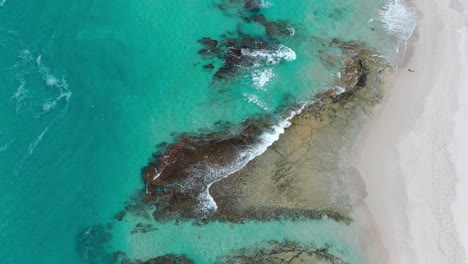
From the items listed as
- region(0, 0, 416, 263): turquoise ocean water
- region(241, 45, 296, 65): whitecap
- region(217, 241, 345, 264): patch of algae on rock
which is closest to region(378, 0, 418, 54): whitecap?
region(0, 0, 416, 263): turquoise ocean water

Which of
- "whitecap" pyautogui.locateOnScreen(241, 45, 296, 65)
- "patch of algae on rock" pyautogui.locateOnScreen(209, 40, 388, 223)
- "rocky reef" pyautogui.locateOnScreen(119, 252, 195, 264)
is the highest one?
"whitecap" pyautogui.locateOnScreen(241, 45, 296, 65)

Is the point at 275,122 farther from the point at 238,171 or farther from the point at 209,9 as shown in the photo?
the point at 209,9

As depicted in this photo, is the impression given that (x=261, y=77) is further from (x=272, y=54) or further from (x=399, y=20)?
(x=399, y=20)

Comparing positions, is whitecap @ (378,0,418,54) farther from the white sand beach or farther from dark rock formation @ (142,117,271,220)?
dark rock formation @ (142,117,271,220)

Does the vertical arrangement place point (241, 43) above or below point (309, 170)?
above

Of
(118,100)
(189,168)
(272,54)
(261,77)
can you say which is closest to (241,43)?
(272,54)

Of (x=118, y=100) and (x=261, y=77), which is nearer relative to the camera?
(x=118, y=100)

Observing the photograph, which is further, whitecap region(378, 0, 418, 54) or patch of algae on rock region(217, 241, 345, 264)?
whitecap region(378, 0, 418, 54)
